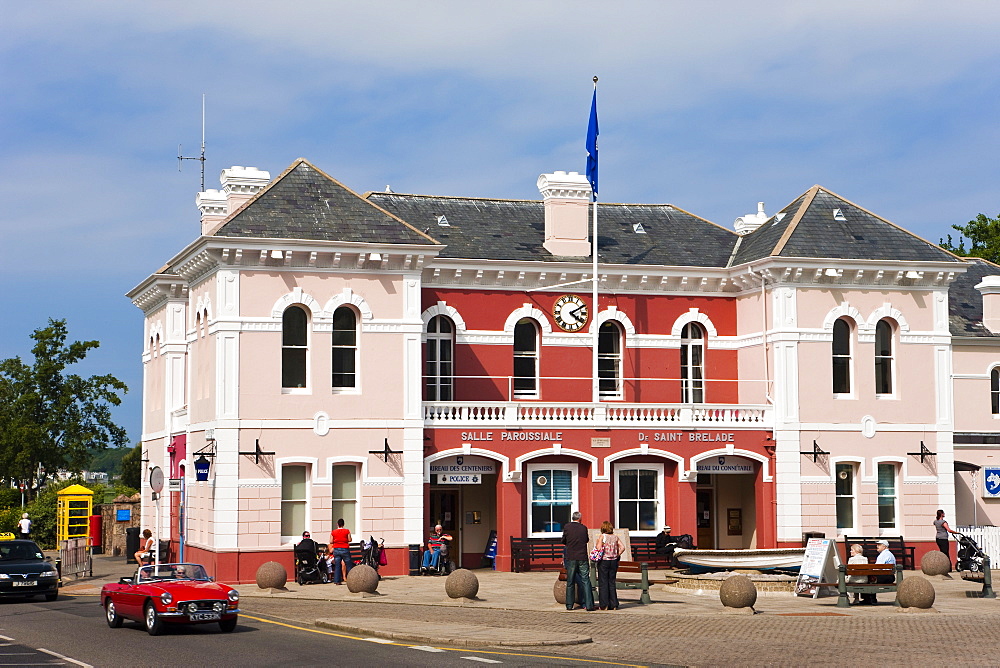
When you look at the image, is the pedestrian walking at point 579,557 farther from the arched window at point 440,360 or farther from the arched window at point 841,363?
the arched window at point 841,363

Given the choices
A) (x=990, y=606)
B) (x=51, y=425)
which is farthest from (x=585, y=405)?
(x=51, y=425)

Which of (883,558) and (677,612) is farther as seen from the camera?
(883,558)

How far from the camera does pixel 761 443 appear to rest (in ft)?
115

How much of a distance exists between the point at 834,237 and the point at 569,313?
308 inches

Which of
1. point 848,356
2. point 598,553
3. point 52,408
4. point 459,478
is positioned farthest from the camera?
point 52,408

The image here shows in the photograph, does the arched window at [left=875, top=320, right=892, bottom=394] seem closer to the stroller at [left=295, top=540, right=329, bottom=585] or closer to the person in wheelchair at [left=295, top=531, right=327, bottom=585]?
the stroller at [left=295, top=540, right=329, bottom=585]

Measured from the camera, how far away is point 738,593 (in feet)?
76.2

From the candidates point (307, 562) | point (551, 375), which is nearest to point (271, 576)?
point (307, 562)

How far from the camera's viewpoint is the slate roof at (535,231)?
3700 cm

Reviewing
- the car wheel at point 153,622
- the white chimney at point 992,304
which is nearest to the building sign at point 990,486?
the white chimney at point 992,304

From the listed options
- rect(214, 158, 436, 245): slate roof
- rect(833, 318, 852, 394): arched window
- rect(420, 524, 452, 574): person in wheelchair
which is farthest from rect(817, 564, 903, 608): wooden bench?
rect(214, 158, 436, 245): slate roof

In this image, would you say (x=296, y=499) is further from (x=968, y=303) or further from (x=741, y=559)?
(x=968, y=303)

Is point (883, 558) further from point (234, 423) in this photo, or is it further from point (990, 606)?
point (234, 423)

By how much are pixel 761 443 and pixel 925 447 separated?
4.69 meters
